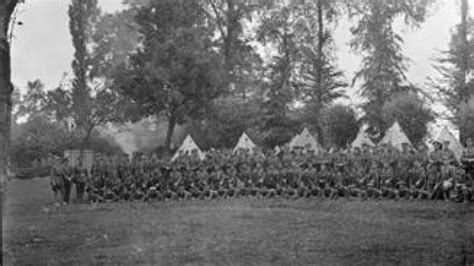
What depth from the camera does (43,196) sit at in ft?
65.1

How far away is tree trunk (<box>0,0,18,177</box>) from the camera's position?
6.59m

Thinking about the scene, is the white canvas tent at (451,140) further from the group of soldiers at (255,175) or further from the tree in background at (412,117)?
the group of soldiers at (255,175)

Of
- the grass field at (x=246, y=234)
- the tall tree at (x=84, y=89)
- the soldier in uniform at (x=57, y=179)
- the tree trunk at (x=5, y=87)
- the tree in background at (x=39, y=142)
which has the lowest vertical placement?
the grass field at (x=246, y=234)

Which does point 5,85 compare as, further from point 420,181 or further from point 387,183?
point 420,181

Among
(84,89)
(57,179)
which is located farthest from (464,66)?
(57,179)

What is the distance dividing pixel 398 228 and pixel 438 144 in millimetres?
6130

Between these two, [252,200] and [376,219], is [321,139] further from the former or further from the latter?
[376,219]

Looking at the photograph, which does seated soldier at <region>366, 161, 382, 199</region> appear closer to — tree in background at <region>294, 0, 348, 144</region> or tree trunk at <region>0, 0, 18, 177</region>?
tree trunk at <region>0, 0, 18, 177</region>

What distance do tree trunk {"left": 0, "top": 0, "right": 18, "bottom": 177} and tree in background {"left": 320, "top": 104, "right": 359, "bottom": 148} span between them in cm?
2603

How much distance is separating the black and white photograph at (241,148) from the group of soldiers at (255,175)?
0.04m

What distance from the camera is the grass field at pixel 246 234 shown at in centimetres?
834

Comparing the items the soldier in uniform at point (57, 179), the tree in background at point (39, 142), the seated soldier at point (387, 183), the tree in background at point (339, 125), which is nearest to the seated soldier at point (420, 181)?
the seated soldier at point (387, 183)

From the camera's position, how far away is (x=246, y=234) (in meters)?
10.3

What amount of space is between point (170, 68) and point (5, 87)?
2481 centimetres
